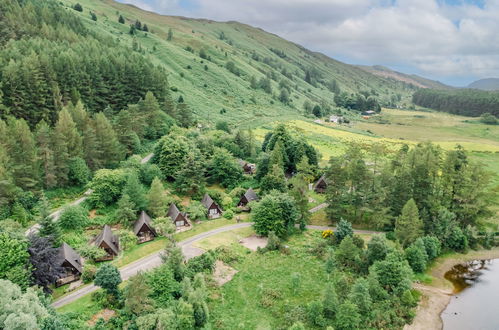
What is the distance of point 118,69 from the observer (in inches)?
3484

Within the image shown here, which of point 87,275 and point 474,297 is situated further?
point 474,297

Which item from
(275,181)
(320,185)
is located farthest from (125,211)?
(320,185)

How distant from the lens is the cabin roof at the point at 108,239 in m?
45.3

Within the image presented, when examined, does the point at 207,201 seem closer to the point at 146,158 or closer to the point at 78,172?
the point at 146,158

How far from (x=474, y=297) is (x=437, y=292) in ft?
15.3

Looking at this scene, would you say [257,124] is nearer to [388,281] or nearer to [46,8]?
[46,8]

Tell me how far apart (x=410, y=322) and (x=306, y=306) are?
11.5 m

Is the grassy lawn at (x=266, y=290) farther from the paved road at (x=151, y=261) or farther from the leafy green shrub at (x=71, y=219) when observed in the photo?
the leafy green shrub at (x=71, y=219)

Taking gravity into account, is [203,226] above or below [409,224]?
below

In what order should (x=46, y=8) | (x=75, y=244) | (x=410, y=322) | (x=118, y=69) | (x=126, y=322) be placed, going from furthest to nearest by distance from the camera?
(x=46, y=8), (x=118, y=69), (x=75, y=244), (x=410, y=322), (x=126, y=322)

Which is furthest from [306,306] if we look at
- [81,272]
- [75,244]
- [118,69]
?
[118,69]

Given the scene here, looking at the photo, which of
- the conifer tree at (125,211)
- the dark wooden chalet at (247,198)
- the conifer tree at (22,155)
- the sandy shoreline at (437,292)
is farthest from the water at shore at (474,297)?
the conifer tree at (22,155)

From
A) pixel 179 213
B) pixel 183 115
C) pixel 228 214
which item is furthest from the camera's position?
pixel 183 115

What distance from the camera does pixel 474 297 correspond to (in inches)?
1741
